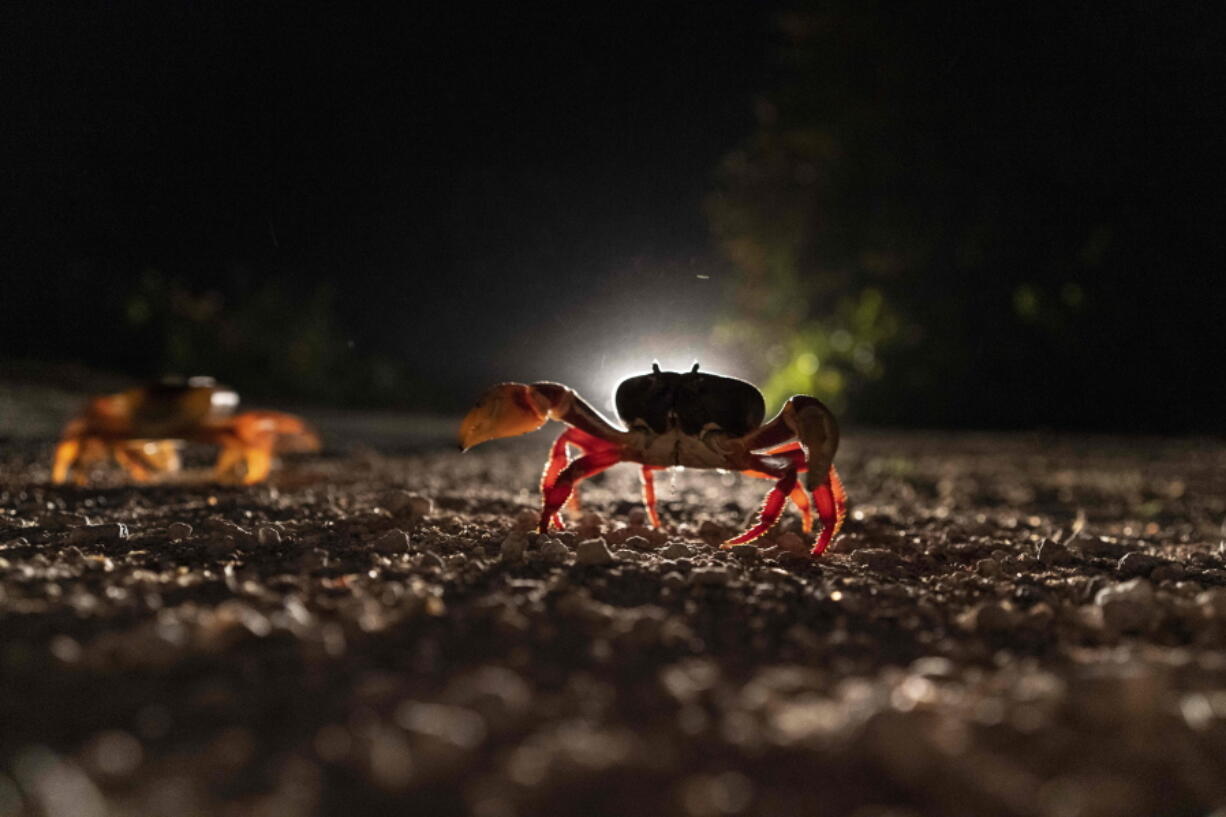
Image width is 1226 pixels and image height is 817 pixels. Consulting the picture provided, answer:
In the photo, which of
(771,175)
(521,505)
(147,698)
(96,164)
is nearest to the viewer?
(147,698)

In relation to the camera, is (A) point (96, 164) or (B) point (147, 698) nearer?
(B) point (147, 698)

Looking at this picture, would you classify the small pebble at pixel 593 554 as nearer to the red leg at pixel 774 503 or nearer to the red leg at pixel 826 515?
the red leg at pixel 774 503

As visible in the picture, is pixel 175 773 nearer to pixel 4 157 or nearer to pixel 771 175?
pixel 771 175

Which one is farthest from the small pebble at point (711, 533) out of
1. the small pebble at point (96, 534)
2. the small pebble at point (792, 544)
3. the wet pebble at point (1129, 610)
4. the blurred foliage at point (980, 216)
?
the blurred foliage at point (980, 216)

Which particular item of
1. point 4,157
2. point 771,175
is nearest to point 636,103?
point 771,175

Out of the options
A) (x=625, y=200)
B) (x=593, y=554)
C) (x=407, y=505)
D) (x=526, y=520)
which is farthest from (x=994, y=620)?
(x=625, y=200)
